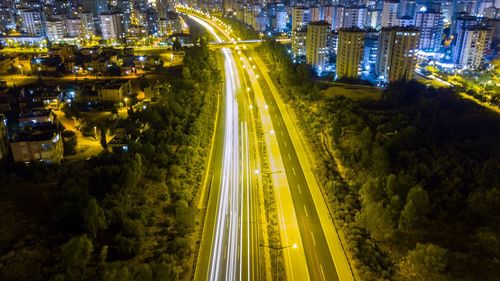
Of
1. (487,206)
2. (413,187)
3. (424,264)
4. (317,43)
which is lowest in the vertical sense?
(424,264)

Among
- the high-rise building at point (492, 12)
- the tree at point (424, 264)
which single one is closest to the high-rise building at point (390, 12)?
the high-rise building at point (492, 12)

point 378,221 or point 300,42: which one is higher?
point 300,42

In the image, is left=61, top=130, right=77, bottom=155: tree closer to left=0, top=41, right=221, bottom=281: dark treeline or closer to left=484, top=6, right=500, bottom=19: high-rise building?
left=0, top=41, right=221, bottom=281: dark treeline

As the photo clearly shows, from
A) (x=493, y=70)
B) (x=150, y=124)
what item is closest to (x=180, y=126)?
(x=150, y=124)

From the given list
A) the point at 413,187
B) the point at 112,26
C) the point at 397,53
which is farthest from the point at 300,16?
the point at 413,187

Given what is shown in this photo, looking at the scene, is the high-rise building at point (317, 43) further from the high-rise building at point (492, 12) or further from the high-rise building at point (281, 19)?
the high-rise building at point (492, 12)

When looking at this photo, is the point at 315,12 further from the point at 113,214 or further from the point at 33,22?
the point at 113,214
